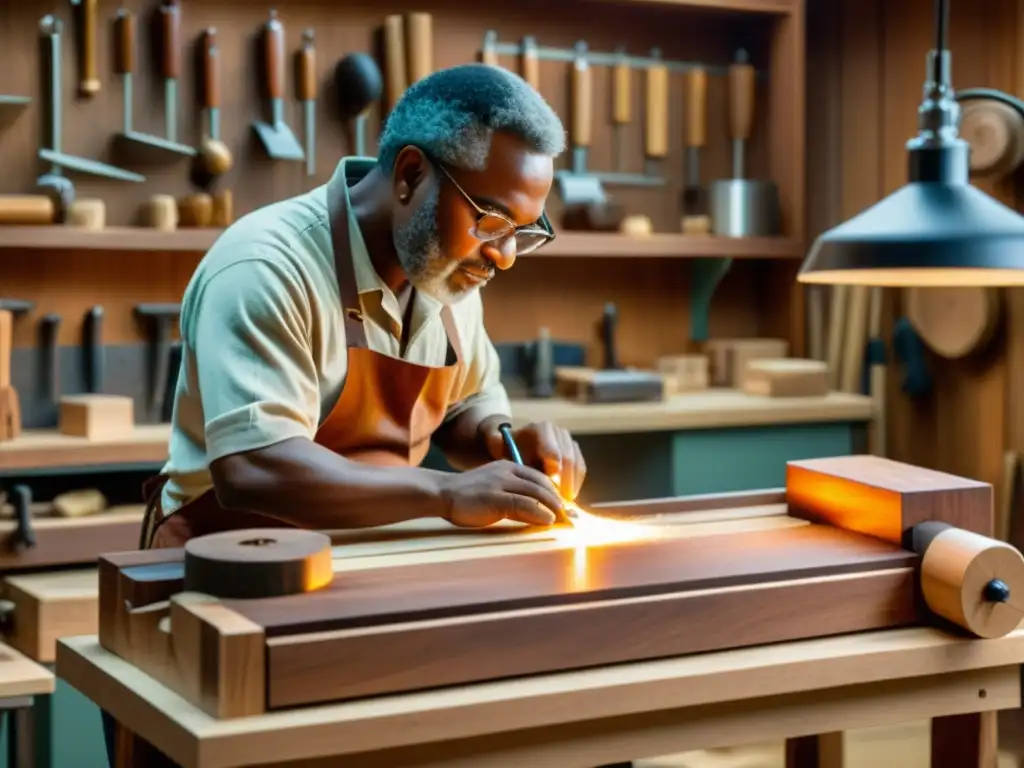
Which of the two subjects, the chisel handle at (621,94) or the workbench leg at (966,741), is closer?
the workbench leg at (966,741)

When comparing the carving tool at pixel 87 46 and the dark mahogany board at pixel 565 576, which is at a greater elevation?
the carving tool at pixel 87 46

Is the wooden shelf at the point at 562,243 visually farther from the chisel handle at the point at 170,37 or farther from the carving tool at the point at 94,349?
the chisel handle at the point at 170,37

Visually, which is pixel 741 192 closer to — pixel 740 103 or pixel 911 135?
pixel 740 103

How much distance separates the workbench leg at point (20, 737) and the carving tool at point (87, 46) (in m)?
1.97

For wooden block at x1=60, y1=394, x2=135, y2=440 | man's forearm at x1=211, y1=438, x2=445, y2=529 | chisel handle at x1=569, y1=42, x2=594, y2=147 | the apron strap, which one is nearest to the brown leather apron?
the apron strap

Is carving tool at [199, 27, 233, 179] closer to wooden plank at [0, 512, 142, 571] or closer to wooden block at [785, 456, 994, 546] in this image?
wooden plank at [0, 512, 142, 571]

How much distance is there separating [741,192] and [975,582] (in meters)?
2.96

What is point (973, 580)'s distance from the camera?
183 cm

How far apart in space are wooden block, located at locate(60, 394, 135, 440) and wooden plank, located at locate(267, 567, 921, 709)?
225 cm

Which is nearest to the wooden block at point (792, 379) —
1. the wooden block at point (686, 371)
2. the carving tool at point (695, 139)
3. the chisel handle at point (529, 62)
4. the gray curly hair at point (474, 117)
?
the wooden block at point (686, 371)

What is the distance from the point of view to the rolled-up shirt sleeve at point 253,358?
2066mm

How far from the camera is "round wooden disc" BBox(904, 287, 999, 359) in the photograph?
404 cm

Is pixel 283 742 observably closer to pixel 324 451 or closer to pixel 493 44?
pixel 324 451

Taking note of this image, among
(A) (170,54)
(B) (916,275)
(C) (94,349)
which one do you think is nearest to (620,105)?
(A) (170,54)
